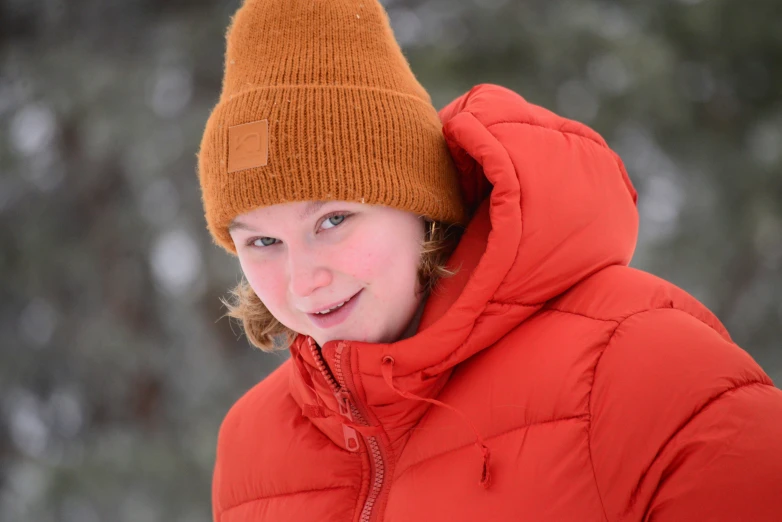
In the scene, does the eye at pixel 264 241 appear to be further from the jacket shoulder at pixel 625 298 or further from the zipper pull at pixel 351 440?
the jacket shoulder at pixel 625 298

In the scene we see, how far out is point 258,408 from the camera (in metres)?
1.45

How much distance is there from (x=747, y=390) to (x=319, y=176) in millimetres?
662

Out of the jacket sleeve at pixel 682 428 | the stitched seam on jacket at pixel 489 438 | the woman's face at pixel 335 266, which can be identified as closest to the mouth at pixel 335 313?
the woman's face at pixel 335 266

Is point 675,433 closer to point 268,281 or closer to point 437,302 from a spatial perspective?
point 437,302

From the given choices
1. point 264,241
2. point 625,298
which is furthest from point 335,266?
point 625,298

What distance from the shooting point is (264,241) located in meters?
1.22

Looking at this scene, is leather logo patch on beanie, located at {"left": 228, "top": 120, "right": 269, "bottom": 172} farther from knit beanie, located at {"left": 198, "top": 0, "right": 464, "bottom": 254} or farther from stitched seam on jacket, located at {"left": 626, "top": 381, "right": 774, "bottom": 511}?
stitched seam on jacket, located at {"left": 626, "top": 381, "right": 774, "bottom": 511}

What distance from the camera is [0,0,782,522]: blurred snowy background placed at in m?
2.74

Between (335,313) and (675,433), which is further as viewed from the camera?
(335,313)

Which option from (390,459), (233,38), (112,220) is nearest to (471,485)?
(390,459)

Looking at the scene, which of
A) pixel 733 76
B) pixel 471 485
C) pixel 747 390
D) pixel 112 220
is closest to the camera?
pixel 747 390

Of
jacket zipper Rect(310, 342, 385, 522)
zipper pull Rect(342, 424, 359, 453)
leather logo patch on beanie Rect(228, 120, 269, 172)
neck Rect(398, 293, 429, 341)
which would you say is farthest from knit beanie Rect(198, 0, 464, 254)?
zipper pull Rect(342, 424, 359, 453)

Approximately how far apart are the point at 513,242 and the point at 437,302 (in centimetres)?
16

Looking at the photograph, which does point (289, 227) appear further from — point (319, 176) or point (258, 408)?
point (258, 408)
